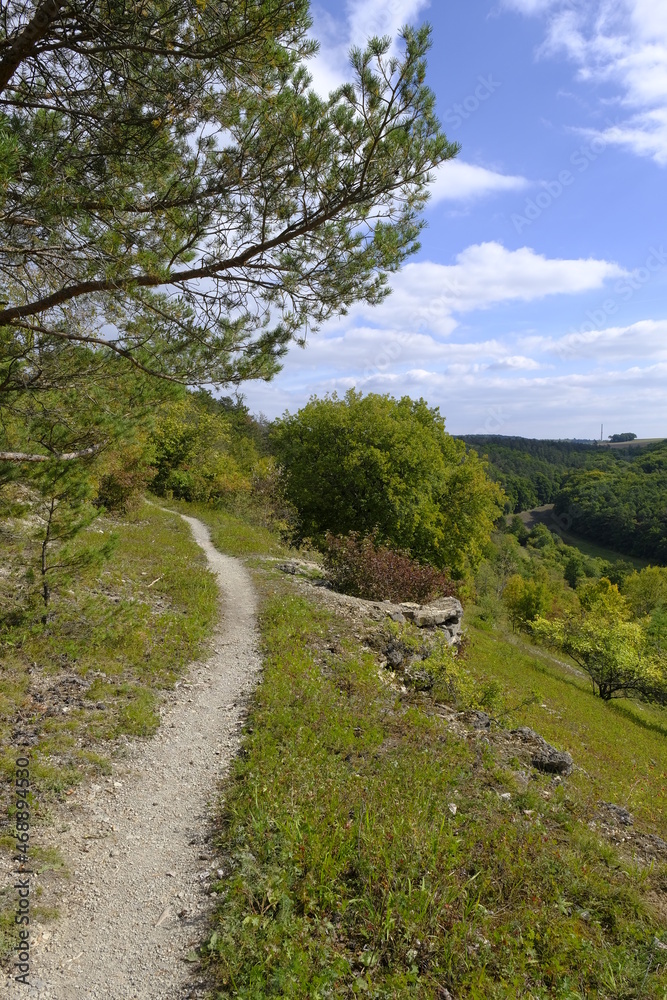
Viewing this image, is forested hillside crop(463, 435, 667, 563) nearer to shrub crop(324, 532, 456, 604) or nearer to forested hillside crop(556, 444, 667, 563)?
forested hillside crop(556, 444, 667, 563)

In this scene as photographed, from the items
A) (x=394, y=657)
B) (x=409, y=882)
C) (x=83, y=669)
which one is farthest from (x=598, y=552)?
(x=409, y=882)

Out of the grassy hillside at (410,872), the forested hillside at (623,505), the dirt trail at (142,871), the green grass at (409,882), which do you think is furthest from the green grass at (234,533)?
the forested hillside at (623,505)

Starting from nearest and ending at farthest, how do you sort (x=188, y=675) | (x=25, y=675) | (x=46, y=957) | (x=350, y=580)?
(x=46, y=957) < (x=25, y=675) < (x=188, y=675) < (x=350, y=580)

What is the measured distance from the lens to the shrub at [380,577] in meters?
14.8

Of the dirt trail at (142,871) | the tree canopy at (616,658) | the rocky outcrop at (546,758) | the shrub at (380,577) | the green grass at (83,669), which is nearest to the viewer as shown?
the dirt trail at (142,871)

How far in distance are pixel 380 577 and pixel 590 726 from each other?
22.5 feet

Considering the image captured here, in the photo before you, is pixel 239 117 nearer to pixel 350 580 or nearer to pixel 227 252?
pixel 227 252

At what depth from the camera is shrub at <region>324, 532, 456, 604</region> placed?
14781 mm

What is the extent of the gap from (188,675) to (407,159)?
7.23 meters

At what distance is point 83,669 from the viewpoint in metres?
6.74

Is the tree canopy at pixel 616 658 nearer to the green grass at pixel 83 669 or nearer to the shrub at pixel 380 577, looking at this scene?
the shrub at pixel 380 577

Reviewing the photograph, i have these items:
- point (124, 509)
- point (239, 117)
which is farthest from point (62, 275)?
point (124, 509)

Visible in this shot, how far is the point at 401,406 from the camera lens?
26.8m

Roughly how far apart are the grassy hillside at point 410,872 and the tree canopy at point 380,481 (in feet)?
50.1
